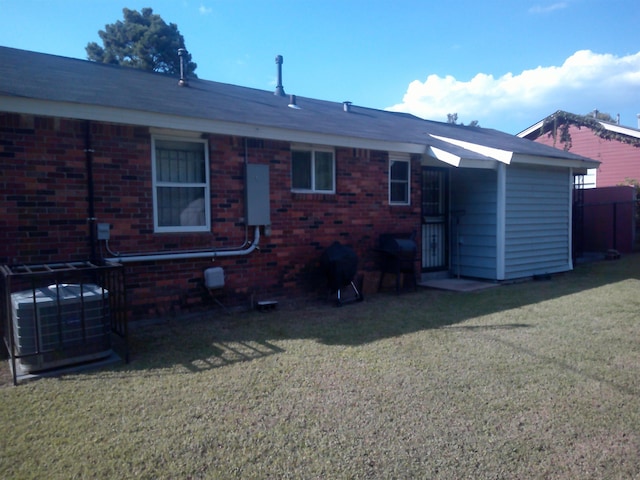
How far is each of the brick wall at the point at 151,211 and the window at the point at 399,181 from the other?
35cm

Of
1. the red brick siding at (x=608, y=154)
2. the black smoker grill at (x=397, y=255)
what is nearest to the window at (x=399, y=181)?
the black smoker grill at (x=397, y=255)

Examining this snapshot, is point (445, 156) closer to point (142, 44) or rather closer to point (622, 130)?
point (622, 130)

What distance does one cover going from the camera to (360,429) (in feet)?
11.5

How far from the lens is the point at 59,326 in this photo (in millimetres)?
4746

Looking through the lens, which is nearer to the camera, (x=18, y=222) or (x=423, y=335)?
(x=18, y=222)

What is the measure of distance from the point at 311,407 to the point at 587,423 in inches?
81.6

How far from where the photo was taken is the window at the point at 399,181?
9.53 meters

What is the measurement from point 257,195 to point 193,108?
1.58 metres

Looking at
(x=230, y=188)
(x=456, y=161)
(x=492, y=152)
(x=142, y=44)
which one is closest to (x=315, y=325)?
(x=230, y=188)

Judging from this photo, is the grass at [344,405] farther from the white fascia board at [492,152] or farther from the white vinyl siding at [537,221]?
the white fascia board at [492,152]

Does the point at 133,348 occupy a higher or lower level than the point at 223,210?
lower

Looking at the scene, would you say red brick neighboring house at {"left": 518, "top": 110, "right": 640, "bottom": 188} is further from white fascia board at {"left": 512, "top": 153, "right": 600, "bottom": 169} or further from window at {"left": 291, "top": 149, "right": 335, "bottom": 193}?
window at {"left": 291, "top": 149, "right": 335, "bottom": 193}

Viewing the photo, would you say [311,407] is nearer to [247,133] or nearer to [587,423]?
[587,423]

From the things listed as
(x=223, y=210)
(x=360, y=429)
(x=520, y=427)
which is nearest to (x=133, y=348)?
(x=223, y=210)
